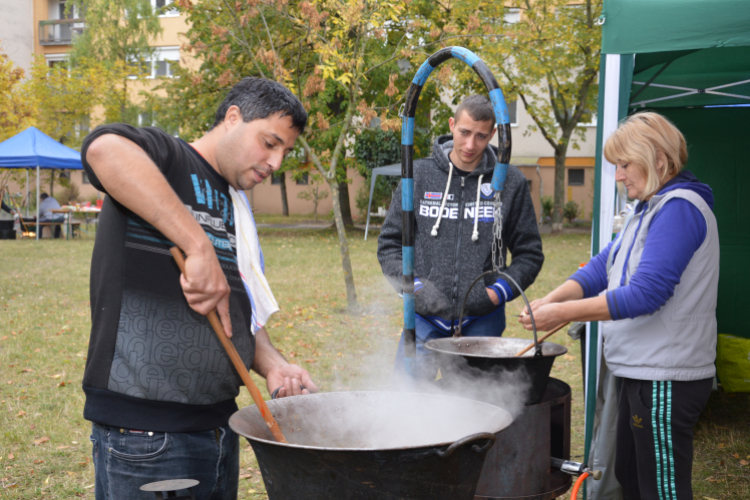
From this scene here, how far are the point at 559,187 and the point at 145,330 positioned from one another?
64.2 ft

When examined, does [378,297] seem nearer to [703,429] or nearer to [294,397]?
[703,429]

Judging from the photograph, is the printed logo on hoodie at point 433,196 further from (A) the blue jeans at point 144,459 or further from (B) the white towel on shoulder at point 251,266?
(A) the blue jeans at point 144,459

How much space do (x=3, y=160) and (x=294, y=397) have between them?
656 inches

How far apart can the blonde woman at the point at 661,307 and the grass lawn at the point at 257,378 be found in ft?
3.80

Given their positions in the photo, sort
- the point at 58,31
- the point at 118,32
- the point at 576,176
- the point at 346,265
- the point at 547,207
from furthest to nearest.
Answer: the point at 58,31 < the point at 118,32 < the point at 576,176 < the point at 547,207 < the point at 346,265

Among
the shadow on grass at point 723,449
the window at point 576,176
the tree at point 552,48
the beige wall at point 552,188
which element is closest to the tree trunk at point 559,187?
the tree at point 552,48

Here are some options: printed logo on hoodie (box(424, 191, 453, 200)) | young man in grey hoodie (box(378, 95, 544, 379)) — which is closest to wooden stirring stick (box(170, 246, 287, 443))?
young man in grey hoodie (box(378, 95, 544, 379))

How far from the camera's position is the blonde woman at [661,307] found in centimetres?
228

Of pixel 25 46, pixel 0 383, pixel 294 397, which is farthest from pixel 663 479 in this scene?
pixel 25 46

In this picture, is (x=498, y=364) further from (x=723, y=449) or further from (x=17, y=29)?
(x=17, y=29)

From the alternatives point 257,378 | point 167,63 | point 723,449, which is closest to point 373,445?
point 723,449

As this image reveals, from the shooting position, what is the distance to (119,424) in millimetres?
1541

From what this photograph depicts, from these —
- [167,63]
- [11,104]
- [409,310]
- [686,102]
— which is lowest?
[409,310]

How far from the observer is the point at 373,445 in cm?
181
